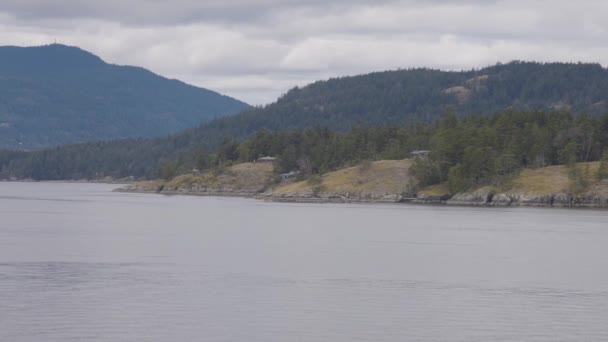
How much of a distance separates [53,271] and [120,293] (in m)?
11.6

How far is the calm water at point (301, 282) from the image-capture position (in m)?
45.8

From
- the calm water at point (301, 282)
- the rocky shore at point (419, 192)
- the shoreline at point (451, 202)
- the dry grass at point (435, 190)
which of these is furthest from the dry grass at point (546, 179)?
the calm water at point (301, 282)

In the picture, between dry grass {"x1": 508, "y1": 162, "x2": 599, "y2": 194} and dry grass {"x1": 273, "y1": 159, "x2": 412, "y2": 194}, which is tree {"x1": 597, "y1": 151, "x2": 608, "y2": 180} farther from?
dry grass {"x1": 273, "y1": 159, "x2": 412, "y2": 194}

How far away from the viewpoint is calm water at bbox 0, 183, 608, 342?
45.8 meters

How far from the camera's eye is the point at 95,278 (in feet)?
202

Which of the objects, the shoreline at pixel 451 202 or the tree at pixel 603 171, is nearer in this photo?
the tree at pixel 603 171

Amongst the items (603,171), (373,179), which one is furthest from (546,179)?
(373,179)

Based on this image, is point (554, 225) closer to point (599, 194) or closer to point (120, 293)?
point (599, 194)

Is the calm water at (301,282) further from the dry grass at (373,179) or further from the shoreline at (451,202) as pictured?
the dry grass at (373,179)

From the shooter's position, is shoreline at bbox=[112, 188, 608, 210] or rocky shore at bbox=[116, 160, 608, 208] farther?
rocky shore at bbox=[116, 160, 608, 208]

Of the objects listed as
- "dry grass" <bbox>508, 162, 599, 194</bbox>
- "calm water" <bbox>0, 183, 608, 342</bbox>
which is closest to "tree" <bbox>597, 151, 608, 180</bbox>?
"dry grass" <bbox>508, 162, 599, 194</bbox>

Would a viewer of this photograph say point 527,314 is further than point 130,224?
No

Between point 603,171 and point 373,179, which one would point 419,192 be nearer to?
point 373,179

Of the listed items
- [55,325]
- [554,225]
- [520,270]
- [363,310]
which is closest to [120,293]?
[55,325]
